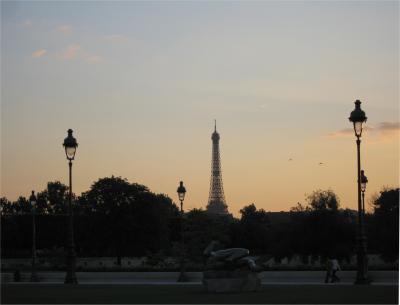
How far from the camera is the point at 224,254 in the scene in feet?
102

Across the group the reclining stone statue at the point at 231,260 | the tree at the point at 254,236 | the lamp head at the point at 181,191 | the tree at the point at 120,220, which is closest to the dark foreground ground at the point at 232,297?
the reclining stone statue at the point at 231,260

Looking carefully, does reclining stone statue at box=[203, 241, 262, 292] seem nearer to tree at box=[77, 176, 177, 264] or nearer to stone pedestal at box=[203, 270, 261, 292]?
stone pedestal at box=[203, 270, 261, 292]

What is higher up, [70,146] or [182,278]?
[70,146]

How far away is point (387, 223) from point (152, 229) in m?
28.7

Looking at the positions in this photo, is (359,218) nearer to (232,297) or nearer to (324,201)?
(232,297)

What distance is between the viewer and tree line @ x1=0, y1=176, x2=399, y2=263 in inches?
3435

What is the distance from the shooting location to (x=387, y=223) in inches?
3233

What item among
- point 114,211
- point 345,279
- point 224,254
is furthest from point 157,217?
point 224,254

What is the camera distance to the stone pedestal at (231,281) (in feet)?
100

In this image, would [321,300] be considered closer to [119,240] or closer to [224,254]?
[224,254]

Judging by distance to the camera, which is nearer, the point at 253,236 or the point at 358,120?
the point at 358,120

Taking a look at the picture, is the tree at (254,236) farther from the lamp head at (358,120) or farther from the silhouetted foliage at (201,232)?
the lamp head at (358,120)

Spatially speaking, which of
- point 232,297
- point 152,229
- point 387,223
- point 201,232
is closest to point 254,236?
point 201,232

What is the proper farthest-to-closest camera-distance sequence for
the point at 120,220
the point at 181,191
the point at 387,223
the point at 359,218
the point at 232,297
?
the point at 120,220 < the point at 387,223 < the point at 181,191 < the point at 359,218 < the point at 232,297
